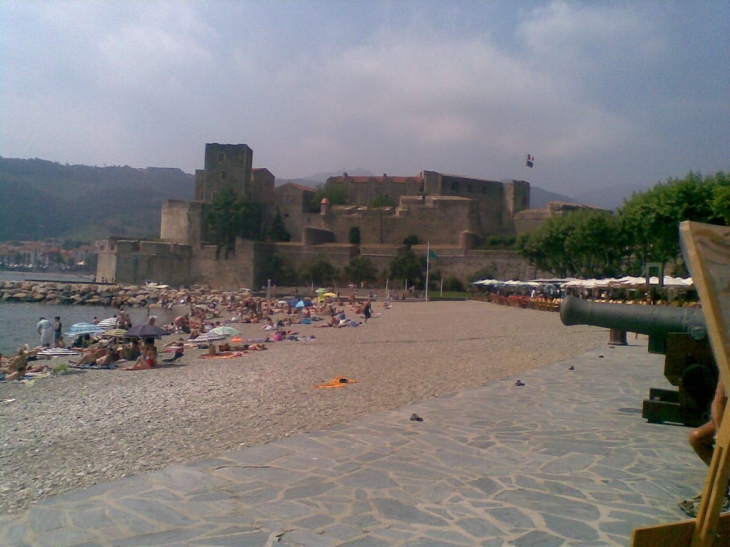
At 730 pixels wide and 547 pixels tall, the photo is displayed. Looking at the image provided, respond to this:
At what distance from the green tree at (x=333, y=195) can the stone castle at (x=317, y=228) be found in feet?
2.42

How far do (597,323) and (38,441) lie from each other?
17.0ft

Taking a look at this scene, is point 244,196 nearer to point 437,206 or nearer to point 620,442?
point 437,206

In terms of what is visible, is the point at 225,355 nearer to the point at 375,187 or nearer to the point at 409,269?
the point at 409,269

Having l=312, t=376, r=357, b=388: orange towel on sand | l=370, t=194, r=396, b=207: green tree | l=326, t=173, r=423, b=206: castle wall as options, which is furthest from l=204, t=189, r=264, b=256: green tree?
l=312, t=376, r=357, b=388: orange towel on sand

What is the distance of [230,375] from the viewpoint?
10.1 m

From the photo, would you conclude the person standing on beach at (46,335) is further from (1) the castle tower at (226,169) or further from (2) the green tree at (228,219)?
(1) the castle tower at (226,169)

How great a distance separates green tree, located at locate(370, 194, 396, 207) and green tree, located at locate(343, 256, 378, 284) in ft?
44.3

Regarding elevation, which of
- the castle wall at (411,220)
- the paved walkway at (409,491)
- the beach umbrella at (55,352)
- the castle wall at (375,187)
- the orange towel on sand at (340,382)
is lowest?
the beach umbrella at (55,352)

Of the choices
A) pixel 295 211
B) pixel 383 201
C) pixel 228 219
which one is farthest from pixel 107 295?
pixel 383 201

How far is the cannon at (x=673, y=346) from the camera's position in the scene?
14.7 ft

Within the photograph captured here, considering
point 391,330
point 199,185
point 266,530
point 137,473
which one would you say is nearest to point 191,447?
point 137,473

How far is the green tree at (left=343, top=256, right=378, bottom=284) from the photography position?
5044cm

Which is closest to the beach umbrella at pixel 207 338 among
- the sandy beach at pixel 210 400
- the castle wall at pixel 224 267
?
the sandy beach at pixel 210 400

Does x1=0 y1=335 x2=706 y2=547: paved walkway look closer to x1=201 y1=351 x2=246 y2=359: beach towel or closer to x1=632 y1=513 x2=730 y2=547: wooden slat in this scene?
x1=632 y1=513 x2=730 y2=547: wooden slat
